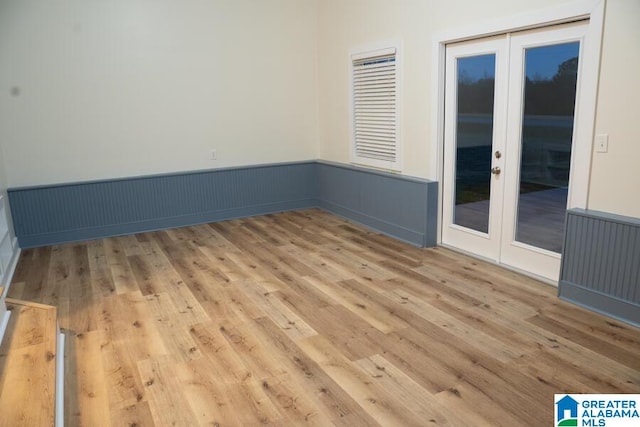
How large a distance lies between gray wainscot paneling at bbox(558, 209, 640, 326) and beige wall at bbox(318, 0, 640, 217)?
13 centimetres

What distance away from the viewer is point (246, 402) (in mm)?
2461

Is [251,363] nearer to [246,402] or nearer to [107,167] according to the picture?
[246,402]

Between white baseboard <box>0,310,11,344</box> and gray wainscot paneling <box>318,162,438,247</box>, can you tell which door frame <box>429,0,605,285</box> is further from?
white baseboard <box>0,310,11,344</box>

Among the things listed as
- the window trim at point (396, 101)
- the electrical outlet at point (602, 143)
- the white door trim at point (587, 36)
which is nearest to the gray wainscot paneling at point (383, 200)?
the window trim at point (396, 101)

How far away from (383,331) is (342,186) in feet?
10.7

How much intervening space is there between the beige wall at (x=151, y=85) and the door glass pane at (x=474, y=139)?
8.73 ft

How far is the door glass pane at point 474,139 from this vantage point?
4.22 metres

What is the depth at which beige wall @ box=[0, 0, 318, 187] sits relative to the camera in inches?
199

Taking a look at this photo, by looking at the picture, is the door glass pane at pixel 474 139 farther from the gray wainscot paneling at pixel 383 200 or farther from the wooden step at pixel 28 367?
the wooden step at pixel 28 367

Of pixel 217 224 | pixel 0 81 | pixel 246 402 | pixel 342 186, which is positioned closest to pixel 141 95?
pixel 0 81

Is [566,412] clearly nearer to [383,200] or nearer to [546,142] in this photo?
[546,142]

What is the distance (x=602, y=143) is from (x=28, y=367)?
3.70 m

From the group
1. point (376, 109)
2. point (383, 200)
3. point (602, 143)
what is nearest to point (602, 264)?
point (602, 143)

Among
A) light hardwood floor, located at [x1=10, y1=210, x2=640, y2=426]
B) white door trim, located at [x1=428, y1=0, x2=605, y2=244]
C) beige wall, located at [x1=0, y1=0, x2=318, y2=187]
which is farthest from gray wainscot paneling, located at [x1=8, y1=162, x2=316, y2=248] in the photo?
white door trim, located at [x1=428, y1=0, x2=605, y2=244]
